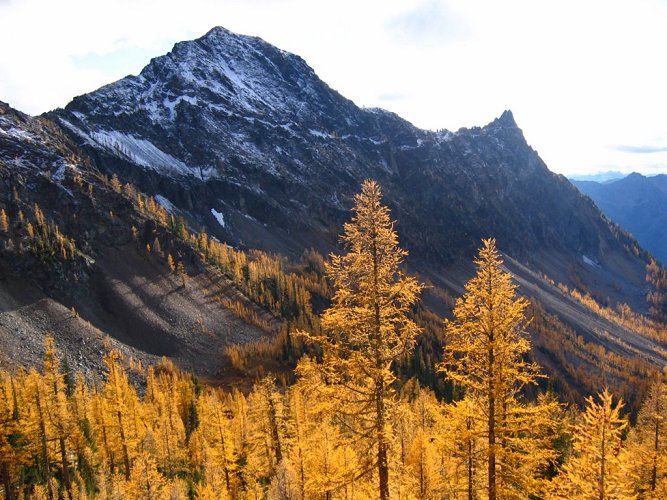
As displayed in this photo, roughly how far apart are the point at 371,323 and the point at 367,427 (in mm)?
4052

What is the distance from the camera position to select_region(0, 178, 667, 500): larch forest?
55.2ft

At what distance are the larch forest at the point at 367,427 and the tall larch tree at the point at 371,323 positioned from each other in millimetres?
54

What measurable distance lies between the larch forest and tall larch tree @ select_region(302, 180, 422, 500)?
54 mm

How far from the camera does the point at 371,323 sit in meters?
17.4

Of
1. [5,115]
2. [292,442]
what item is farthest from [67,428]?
[5,115]

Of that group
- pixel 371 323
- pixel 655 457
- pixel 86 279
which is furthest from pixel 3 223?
pixel 655 457

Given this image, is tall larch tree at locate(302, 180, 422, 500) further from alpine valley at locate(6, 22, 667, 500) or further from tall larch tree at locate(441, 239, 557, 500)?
tall larch tree at locate(441, 239, 557, 500)

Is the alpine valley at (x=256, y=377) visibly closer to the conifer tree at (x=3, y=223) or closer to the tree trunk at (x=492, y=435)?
the tree trunk at (x=492, y=435)

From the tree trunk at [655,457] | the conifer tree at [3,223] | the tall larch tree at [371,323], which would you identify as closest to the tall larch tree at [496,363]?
the tall larch tree at [371,323]

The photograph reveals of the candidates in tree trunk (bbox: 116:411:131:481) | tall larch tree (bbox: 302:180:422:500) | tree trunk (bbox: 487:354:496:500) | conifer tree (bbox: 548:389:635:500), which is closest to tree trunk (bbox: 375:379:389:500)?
tall larch tree (bbox: 302:180:422:500)

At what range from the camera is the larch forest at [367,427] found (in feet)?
55.2

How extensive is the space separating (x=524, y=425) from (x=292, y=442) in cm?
3789

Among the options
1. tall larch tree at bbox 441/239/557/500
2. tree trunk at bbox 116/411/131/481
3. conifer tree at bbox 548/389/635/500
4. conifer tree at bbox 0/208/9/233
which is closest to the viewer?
conifer tree at bbox 548/389/635/500

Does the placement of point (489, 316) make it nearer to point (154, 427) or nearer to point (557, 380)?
point (154, 427)
